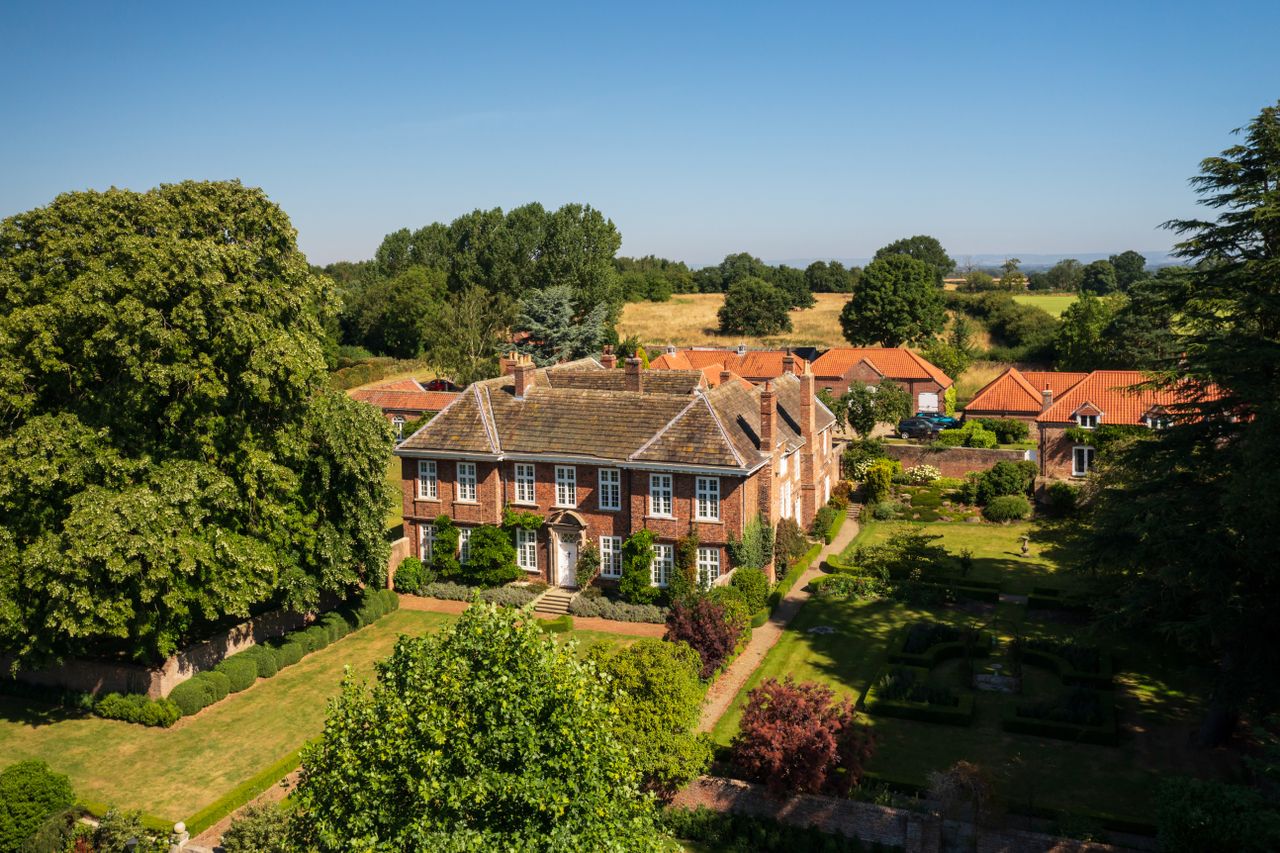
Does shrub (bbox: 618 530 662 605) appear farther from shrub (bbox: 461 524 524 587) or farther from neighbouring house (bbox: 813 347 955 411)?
neighbouring house (bbox: 813 347 955 411)

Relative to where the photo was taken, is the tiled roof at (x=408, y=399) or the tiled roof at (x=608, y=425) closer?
the tiled roof at (x=608, y=425)

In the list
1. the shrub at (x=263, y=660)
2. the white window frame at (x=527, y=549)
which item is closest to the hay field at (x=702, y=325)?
the white window frame at (x=527, y=549)

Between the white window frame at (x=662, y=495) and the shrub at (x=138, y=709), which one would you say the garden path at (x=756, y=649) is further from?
the shrub at (x=138, y=709)

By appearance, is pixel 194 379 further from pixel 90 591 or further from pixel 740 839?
pixel 740 839

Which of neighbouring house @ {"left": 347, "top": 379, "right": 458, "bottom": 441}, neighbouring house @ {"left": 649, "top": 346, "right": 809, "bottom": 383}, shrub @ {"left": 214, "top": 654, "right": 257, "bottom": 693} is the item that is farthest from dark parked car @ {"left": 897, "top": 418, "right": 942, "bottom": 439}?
shrub @ {"left": 214, "top": 654, "right": 257, "bottom": 693}

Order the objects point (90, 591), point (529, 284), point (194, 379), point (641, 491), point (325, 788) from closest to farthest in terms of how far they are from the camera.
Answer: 1. point (325, 788)
2. point (90, 591)
3. point (194, 379)
4. point (641, 491)
5. point (529, 284)

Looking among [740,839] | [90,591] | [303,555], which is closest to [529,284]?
[303,555]
